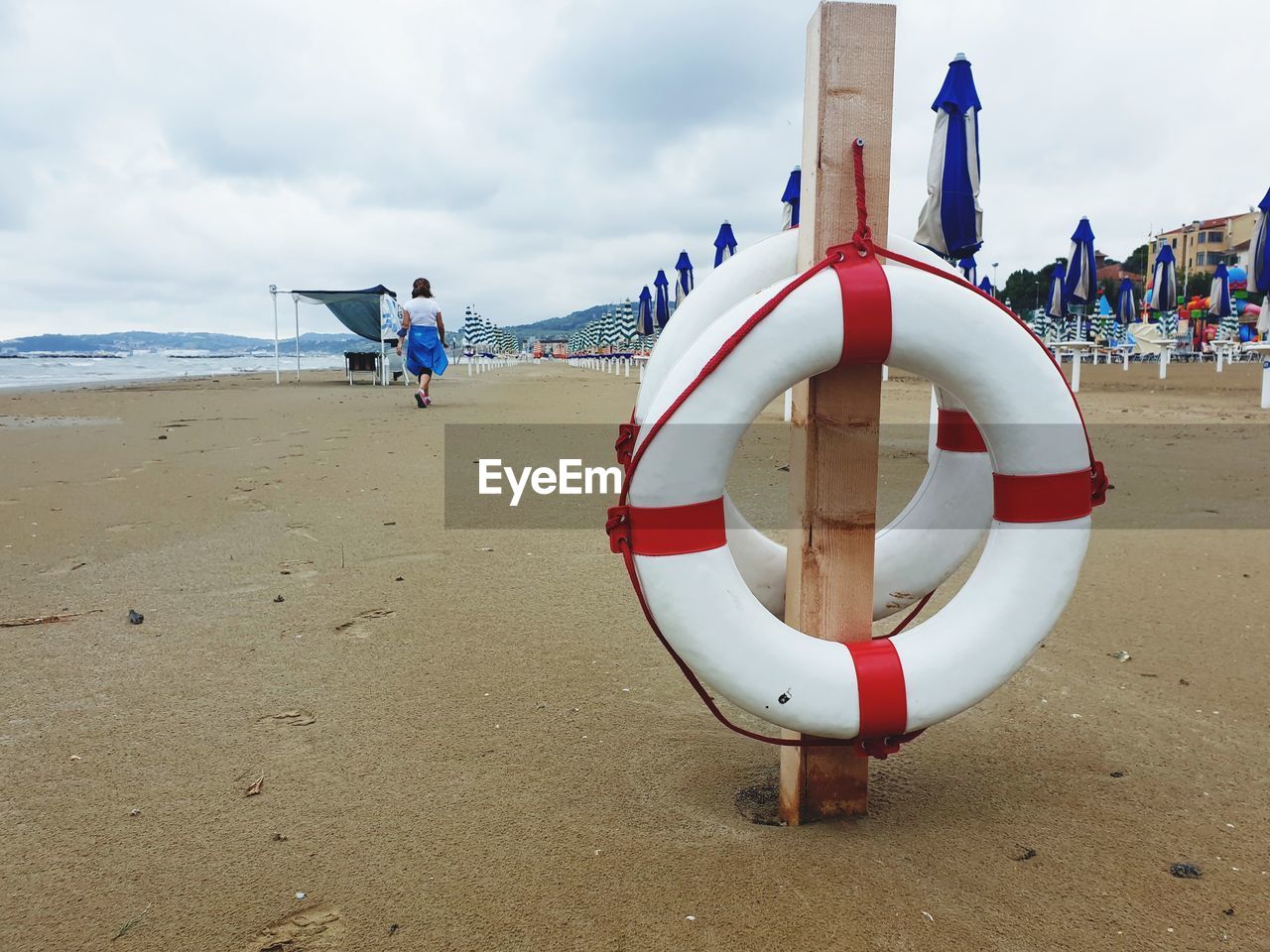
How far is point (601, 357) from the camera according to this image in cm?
→ 4628

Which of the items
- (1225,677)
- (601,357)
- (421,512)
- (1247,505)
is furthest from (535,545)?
(601,357)

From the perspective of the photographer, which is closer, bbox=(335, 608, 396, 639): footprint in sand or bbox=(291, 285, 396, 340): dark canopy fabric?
bbox=(335, 608, 396, 639): footprint in sand

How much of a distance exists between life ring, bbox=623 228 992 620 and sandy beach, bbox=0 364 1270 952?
398mm

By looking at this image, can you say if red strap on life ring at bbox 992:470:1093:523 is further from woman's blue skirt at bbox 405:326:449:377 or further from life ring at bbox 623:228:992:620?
woman's blue skirt at bbox 405:326:449:377

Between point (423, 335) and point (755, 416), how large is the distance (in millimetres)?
10044

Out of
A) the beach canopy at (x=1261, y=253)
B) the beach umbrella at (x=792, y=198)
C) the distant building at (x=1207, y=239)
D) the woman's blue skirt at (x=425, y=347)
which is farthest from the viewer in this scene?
the distant building at (x=1207, y=239)

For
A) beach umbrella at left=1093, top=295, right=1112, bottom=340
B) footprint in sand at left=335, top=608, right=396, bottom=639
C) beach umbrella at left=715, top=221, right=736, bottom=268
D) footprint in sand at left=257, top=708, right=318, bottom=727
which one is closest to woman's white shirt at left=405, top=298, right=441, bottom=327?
beach umbrella at left=715, top=221, right=736, bottom=268

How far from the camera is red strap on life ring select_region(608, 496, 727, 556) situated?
1440 millimetres

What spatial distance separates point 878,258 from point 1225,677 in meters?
1.64

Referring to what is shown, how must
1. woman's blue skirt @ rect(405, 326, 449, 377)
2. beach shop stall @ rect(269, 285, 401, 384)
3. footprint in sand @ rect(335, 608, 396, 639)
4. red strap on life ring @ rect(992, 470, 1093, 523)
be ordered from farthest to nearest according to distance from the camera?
beach shop stall @ rect(269, 285, 401, 384) → woman's blue skirt @ rect(405, 326, 449, 377) → footprint in sand @ rect(335, 608, 396, 639) → red strap on life ring @ rect(992, 470, 1093, 523)

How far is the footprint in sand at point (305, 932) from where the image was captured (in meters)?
1.25

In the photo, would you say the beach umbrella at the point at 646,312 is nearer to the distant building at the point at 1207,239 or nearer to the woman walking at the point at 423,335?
the woman walking at the point at 423,335

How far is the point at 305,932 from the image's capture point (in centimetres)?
129

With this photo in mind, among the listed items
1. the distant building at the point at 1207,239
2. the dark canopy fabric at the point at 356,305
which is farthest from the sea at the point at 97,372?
the distant building at the point at 1207,239
